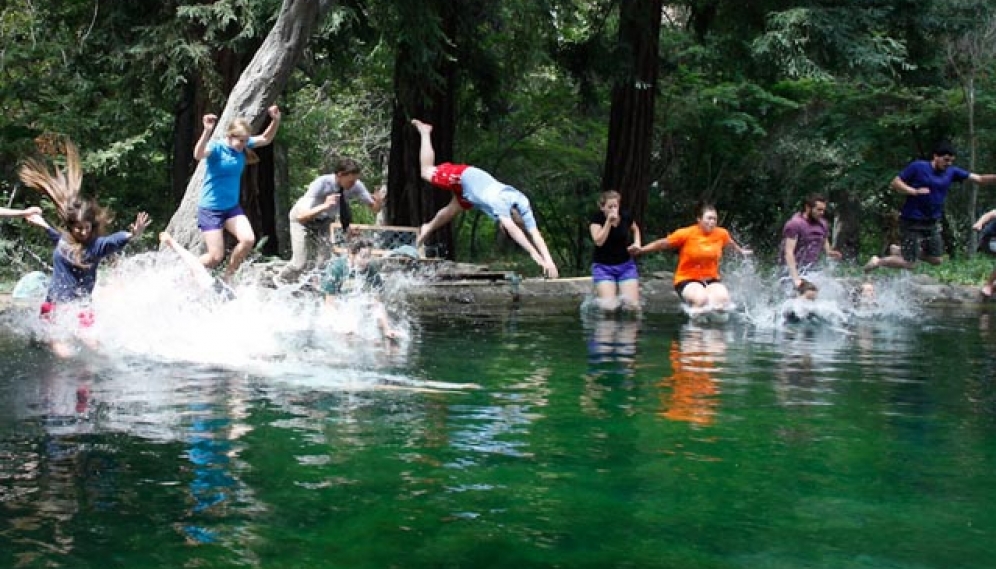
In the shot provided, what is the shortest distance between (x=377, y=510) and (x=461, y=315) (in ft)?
30.8

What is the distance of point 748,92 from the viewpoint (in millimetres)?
25109

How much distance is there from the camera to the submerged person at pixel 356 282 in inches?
447

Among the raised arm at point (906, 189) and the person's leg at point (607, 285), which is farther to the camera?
the person's leg at point (607, 285)

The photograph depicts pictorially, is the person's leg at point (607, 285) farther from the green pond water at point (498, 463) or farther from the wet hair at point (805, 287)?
the green pond water at point (498, 463)

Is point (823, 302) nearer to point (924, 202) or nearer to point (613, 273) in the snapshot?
point (924, 202)

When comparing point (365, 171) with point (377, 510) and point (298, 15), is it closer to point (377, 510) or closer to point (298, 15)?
point (298, 15)

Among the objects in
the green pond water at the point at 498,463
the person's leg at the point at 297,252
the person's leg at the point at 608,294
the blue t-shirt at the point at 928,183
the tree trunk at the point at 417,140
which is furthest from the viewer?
the tree trunk at the point at 417,140

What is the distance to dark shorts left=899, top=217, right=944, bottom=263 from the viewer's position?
1492cm

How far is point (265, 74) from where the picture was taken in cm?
1530

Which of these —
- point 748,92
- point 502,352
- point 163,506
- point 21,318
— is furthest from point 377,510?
point 748,92

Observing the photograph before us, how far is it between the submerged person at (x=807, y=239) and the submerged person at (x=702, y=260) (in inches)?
23.5

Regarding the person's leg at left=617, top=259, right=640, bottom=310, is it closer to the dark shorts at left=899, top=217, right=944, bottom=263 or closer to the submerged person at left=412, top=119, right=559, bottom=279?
the submerged person at left=412, top=119, right=559, bottom=279

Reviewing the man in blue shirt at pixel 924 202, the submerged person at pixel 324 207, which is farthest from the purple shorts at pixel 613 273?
the man in blue shirt at pixel 924 202

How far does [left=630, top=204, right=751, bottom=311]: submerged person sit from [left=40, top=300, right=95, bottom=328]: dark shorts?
6.03 meters
